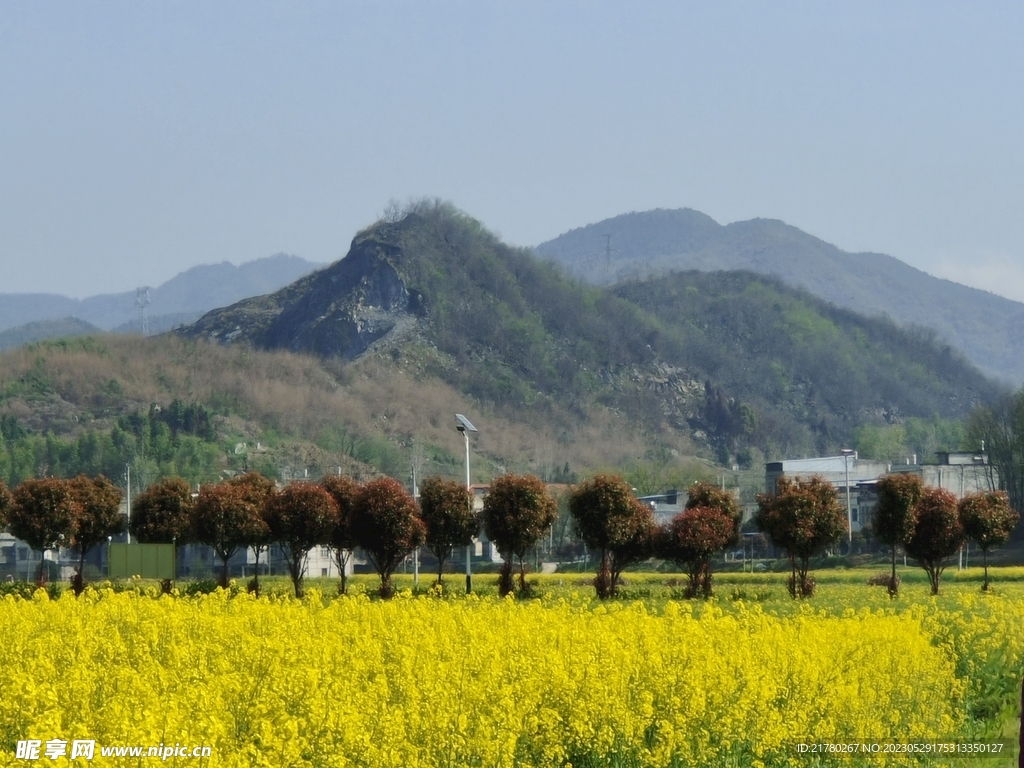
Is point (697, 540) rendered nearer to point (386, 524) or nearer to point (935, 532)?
point (935, 532)

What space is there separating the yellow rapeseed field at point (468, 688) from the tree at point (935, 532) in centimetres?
1835

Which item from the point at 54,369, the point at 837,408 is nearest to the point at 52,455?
the point at 54,369

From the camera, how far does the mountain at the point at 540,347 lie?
16338 cm

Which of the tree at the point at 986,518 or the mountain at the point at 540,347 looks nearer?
the tree at the point at 986,518

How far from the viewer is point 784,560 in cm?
5731

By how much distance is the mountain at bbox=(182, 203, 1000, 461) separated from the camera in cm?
16338

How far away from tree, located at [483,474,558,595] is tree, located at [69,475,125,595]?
10116mm

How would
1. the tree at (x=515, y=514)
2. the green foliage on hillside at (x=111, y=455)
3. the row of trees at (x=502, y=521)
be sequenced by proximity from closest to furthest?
the row of trees at (x=502, y=521)
the tree at (x=515, y=514)
the green foliage on hillside at (x=111, y=455)

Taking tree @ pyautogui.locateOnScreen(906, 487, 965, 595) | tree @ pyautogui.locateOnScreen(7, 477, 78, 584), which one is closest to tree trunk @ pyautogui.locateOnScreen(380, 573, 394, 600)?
tree @ pyautogui.locateOnScreen(7, 477, 78, 584)

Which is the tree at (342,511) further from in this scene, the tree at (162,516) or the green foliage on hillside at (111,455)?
the green foliage on hillside at (111,455)

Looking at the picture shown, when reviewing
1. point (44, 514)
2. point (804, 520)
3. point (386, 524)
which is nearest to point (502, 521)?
point (386, 524)

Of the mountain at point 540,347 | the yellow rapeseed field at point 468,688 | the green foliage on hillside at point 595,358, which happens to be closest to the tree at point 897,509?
the yellow rapeseed field at point 468,688

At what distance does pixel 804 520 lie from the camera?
102 feet

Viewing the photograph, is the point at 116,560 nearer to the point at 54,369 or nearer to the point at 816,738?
the point at 816,738
